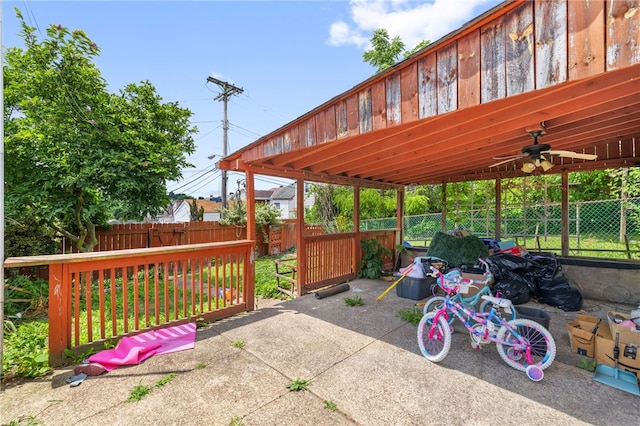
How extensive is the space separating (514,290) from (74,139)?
23.0 feet

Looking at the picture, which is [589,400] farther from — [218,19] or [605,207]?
[605,207]

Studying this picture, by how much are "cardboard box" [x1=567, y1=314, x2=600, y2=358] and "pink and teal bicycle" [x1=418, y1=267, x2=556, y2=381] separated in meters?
0.43

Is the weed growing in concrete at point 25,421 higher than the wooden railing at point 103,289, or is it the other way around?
the wooden railing at point 103,289

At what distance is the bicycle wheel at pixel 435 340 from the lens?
7.54 ft

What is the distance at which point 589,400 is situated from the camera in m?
1.85

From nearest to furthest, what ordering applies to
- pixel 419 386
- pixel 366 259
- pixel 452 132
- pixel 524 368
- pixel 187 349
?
pixel 419 386 → pixel 524 368 → pixel 187 349 → pixel 452 132 → pixel 366 259

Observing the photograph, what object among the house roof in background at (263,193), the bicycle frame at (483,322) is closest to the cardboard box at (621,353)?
the bicycle frame at (483,322)

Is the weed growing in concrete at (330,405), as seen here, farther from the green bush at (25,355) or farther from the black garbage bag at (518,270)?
the black garbage bag at (518,270)

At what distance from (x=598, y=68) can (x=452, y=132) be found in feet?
5.08

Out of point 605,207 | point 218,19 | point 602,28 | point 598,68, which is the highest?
point 218,19

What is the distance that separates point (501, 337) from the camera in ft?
7.43

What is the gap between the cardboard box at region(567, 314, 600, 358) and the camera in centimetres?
236

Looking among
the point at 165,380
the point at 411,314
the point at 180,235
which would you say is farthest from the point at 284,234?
the point at 165,380

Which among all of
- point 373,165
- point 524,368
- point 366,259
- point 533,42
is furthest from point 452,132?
point 366,259
